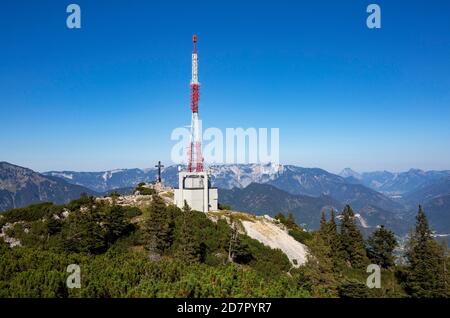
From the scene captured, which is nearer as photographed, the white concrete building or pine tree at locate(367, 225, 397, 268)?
the white concrete building

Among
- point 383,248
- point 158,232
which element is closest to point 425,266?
point 383,248

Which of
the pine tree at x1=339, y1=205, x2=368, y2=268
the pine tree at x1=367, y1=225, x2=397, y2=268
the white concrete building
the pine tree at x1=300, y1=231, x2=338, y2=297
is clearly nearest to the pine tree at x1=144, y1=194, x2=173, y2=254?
the white concrete building

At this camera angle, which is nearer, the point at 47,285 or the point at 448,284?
the point at 47,285

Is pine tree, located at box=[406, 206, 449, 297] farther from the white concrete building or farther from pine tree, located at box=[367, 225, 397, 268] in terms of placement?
Answer: the white concrete building

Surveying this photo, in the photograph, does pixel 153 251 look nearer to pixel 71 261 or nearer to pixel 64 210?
pixel 71 261

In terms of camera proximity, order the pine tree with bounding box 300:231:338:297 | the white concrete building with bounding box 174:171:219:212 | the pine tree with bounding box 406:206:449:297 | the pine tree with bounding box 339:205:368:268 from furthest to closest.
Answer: the white concrete building with bounding box 174:171:219:212 < the pine tree with bounding box 339:205:368:268 < the pine tree with bounding box 406:206:449:297 < the pine tree with bounding box 300:231:338:297
